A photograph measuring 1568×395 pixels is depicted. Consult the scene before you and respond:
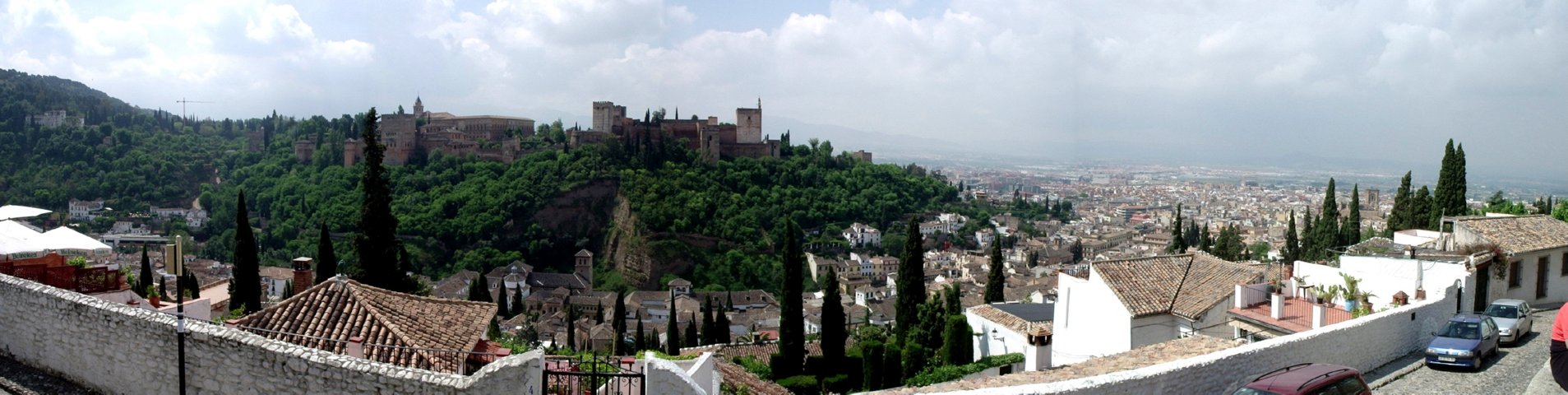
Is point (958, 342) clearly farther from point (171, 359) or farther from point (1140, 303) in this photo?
point (171, 359)

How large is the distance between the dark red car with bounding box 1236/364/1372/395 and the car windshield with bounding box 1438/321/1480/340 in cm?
378

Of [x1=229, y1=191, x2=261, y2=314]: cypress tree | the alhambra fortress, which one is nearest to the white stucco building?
[x1=229, y1=191, x2=261, y2=314]: cypress tree

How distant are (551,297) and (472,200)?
16222 millimetres

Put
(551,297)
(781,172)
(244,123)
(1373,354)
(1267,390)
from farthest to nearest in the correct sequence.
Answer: (244,123) < (781,172) < (551,297) < (1373,354) < (1267,390)

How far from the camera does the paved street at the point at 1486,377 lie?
8.16 metres

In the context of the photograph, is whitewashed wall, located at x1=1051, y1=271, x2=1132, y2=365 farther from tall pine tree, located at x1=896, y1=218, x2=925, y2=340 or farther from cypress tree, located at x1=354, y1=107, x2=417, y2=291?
tall pine tree, located at x1=896, y1=218, x2=925, y2=340

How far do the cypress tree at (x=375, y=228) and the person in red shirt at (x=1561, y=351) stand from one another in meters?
16.0

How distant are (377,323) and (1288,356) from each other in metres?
7.81

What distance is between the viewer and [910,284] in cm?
2878

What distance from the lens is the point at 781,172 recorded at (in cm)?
8212

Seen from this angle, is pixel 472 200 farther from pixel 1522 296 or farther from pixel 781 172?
pixel 1522 296

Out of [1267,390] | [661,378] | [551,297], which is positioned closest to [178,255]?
[661,378]

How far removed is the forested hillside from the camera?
6506 cm

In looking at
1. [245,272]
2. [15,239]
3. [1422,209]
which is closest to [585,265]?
[245,272]
